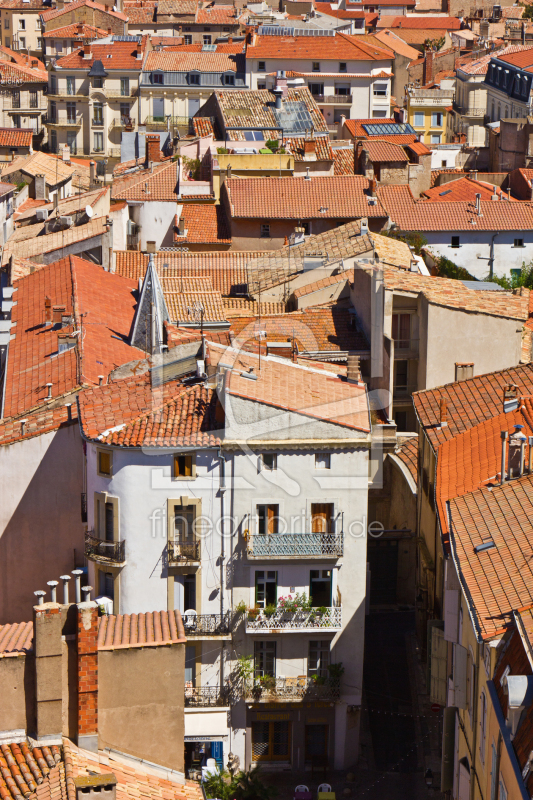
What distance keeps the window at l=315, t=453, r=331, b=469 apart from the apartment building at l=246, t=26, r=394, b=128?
62.3 meters

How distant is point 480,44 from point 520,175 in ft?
170

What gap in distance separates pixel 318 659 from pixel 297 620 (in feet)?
4.01

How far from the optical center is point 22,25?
130375 mm

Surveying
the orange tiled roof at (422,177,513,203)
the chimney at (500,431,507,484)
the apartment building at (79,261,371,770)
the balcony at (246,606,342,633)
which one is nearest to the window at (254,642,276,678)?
the apartment building at (79,261,371,770)

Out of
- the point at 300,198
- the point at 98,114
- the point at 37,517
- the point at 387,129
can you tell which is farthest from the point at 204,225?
the point at 98,114

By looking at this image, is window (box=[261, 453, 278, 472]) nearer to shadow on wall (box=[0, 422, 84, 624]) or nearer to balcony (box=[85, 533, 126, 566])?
balcony (box=[85, 533, 126, 566])

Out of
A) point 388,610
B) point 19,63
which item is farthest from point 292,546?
point 19,63

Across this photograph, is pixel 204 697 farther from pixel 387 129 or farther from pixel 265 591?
pixel 387 129

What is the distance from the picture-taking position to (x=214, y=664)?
28422 millimetres

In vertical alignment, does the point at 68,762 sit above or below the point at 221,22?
below

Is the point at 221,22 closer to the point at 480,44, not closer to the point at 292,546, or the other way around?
the point at 480,44

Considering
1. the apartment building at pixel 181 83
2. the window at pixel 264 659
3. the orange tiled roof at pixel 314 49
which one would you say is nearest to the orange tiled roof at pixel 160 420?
the window at pixel 264 659

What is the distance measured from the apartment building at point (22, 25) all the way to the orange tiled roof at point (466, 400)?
10493cm

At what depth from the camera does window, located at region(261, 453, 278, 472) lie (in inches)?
1083
